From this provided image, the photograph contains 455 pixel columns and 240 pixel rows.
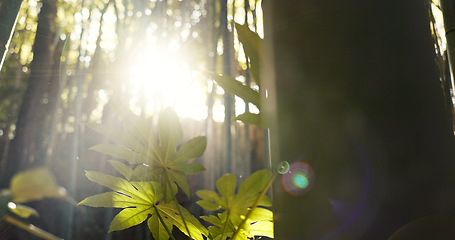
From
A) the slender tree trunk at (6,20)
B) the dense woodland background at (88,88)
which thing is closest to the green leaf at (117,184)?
the slender tree trunk at (6,20)

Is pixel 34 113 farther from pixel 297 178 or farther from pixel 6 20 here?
pixel 297 178

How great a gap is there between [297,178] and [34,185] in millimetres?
179

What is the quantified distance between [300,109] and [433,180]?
7 centimetres

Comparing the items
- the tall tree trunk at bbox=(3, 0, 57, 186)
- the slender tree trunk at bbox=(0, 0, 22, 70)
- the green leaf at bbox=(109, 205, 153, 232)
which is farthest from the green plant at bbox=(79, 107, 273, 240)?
the tall tree trunk at bbox=(3, 0, 57, 186)

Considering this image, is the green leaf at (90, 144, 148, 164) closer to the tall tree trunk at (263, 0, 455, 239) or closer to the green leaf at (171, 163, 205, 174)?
the green leaf at (171, 163, 205, 174)

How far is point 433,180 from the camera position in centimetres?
14

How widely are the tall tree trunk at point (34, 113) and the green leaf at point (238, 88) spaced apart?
2.56 meters

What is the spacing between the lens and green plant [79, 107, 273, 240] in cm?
26

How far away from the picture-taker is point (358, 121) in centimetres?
15

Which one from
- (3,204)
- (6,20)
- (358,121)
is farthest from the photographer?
(6,20)

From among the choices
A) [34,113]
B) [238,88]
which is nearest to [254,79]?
[238,88]

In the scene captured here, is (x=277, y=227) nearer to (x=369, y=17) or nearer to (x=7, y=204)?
(x=369, y=17)

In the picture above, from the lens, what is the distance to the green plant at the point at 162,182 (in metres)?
0.26

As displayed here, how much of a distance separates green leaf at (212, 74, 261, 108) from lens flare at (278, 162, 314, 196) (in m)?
0.08
